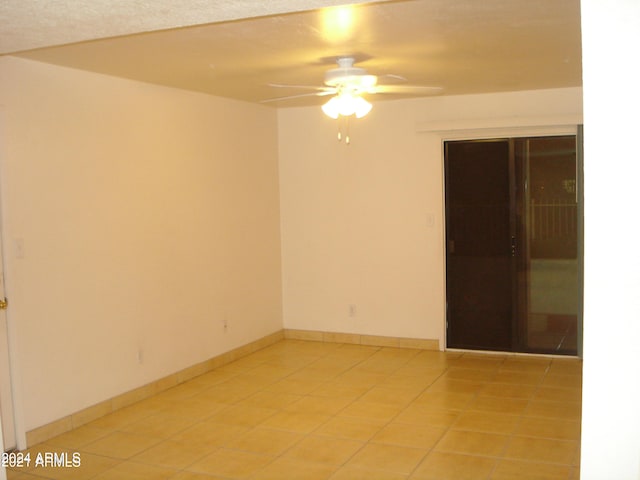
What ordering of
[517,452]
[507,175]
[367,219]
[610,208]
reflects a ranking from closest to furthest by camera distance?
[610,208]
[517,452]
[507,175]
[367,219]

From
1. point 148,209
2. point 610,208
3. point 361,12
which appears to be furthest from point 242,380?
point 610,208

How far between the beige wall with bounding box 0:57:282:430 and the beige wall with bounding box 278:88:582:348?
533mm

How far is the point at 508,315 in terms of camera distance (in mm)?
6102

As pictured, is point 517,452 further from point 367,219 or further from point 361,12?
point 367,219

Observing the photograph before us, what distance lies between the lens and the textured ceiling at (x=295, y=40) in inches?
98.2

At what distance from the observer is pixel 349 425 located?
172 inches

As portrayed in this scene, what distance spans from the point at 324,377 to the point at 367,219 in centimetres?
175

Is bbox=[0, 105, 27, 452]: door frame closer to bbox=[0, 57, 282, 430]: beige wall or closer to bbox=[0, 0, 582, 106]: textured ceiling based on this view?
bbox=[0, 57, 282, 430]: beige wall

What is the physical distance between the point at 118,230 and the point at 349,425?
84.6 inches

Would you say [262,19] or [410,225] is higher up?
[262,19]

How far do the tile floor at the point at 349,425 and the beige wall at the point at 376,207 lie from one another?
2.41ft

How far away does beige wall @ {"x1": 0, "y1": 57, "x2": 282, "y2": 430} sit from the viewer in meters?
4.04

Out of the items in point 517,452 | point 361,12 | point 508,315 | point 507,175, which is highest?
point 361,12

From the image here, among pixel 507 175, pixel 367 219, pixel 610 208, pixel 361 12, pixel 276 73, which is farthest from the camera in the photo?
pixel 367 219
